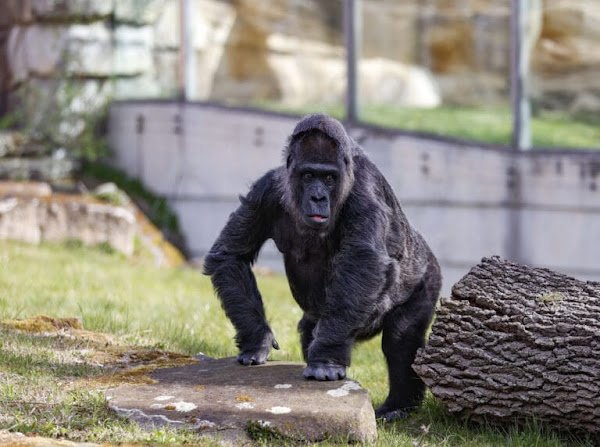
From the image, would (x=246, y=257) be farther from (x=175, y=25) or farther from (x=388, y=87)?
(x=175, y=25)

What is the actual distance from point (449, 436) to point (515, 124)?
5.63 metres

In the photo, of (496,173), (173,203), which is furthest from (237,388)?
(173,203)

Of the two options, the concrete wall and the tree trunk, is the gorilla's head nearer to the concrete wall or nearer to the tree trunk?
the tree trunk

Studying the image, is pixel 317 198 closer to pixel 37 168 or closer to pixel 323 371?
pixel 323 371

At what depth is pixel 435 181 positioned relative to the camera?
35.2ft

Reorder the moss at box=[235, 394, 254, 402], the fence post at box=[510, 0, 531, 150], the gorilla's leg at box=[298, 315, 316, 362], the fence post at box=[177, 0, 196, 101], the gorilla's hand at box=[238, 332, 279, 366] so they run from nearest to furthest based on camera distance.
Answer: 1. the moss at box=[235, 394, 254, 402]
2. the gorilla's hand at box=[238, 332, 279, 366]
3. the gorilla's leg at box=[298, 315, 316, 362]
4. the fence post at box=[510, 0, 531, 150]
5. the fence post at box=[177, 0, 196, 101]

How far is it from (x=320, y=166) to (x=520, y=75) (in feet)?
18.0

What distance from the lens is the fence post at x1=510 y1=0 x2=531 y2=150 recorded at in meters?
10.3

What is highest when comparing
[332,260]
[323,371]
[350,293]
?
[332,260]

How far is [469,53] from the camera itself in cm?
1035

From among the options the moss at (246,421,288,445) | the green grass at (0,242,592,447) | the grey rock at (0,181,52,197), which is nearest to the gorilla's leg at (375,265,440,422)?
the green grass at (0,242,592,447)

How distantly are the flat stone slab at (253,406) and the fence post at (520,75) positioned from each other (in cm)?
562

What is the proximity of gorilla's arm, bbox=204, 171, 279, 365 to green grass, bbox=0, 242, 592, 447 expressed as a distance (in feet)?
2.50

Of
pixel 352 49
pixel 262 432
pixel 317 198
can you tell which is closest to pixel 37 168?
pixel 352 49
